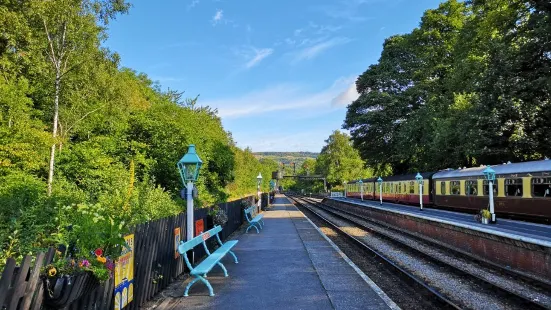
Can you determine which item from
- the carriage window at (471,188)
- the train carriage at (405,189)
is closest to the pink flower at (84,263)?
the carriage window at (471,188)

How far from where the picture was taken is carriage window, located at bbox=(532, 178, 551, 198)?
54.3 feet

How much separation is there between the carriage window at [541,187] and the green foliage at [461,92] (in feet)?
14.4

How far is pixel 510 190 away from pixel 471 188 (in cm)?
399

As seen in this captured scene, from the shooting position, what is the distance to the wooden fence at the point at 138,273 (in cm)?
298

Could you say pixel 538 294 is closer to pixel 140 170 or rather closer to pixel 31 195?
pixel 31 195

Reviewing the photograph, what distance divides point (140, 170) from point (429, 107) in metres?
27.9

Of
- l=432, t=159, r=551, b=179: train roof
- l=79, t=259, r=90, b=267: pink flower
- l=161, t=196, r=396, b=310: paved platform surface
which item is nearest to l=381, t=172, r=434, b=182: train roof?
l=432, t=159, r=551, b=179: train roof

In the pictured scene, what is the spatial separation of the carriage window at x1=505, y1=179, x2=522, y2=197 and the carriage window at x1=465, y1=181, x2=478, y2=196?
3.07 metres

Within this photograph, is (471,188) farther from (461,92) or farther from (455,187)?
(461,92)

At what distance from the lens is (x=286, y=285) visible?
7.31 m

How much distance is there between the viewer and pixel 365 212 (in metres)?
29.1

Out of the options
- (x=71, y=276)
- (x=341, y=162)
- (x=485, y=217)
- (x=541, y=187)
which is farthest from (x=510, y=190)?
(x=341, y=162)

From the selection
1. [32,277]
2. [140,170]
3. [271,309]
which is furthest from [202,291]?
[140,170]

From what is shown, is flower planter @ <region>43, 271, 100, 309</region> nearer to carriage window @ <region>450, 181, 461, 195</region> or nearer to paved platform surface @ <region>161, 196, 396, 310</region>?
paved platform surface @ <region>161, 196, 396, 310</region>
